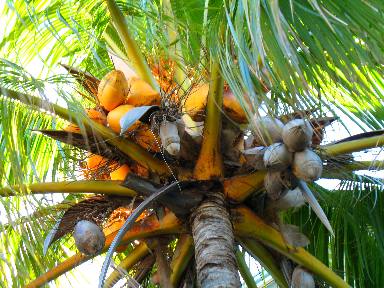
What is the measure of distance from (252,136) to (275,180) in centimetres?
41

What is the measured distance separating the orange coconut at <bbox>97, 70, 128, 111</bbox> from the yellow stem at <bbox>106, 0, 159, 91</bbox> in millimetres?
135

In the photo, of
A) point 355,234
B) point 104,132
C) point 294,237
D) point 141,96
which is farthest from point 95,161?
point 355,234

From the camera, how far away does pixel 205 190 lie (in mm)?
3119

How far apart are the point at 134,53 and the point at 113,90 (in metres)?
0.25

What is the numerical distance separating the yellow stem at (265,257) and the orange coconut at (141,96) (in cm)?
69

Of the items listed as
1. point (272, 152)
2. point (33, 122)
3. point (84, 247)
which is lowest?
point (84, 247)

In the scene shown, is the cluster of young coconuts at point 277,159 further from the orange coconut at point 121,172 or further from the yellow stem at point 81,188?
the orange coconut at point 121,172

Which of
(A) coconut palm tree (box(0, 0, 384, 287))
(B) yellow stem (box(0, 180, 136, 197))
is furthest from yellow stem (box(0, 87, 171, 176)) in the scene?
(B) yellow stem (box(0, 180, 136, 197))

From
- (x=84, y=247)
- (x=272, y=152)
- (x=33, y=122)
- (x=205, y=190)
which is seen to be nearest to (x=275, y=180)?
(x=272, y=152)

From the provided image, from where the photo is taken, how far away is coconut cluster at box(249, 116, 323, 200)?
8.87 ft

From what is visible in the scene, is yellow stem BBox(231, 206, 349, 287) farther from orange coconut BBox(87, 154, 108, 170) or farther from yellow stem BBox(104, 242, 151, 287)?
orange coconut BBox(87, 154, 108, 170)

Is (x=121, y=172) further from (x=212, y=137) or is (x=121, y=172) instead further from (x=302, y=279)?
(x=302, y=279)

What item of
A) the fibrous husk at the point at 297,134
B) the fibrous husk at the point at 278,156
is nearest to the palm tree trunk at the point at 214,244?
the fibrous husk at the point at 278,156

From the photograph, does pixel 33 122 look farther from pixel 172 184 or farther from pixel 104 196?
pixel 172 184
